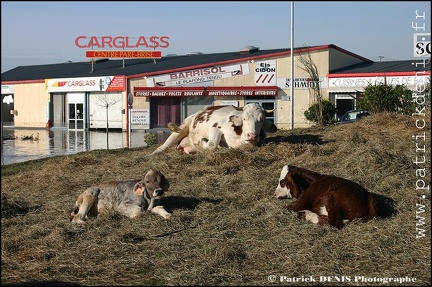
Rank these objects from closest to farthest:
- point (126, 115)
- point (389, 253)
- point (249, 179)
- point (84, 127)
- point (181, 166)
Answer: point (389, 253) < point (249, 179) < point (181, 166) < point (126, 115) < point (84, 127)

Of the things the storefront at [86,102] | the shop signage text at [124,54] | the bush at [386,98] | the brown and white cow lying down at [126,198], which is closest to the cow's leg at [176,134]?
the bush at [386,98]

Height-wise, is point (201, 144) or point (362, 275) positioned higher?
point (201, 144)

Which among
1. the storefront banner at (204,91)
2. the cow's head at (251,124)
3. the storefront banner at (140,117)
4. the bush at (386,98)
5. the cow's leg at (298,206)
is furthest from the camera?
the storefront banner at (140,117)

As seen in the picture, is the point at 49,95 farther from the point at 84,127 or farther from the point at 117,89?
the point at 117,89

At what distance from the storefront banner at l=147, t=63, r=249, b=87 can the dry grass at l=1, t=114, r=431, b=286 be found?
1513 inches

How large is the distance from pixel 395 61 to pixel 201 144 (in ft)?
136

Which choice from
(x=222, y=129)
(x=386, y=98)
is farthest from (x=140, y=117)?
(x=222, y=129)

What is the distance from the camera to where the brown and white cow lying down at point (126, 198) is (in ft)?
30.5

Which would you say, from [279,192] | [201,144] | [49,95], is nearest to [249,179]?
[279,192]

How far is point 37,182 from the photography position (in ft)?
41.8

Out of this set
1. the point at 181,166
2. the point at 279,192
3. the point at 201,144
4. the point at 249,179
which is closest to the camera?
the point at 279,192

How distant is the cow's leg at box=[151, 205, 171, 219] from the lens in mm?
9047

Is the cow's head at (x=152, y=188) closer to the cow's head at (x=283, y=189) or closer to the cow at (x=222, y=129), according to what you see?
the cow's head at (x=283, y=189)

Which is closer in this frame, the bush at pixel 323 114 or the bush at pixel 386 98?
the bush at pixel 386 98
